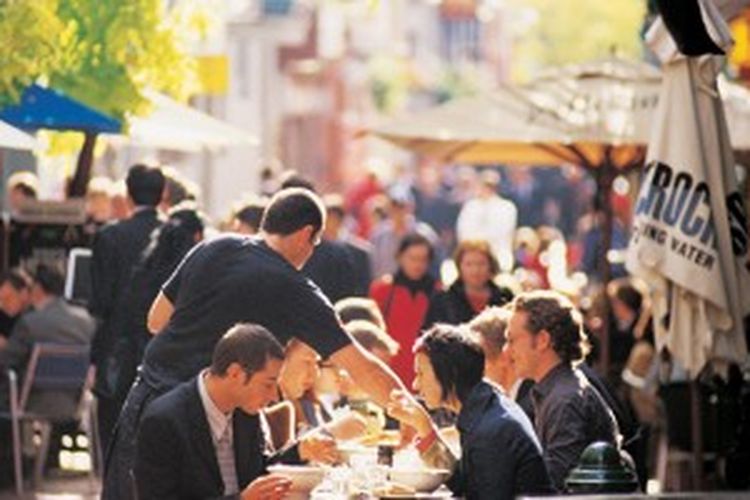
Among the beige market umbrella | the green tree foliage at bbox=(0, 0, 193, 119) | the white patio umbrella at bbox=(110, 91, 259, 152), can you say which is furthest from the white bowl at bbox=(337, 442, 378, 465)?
the white patio umbrella at bbox=(110, 91, 259, 152)

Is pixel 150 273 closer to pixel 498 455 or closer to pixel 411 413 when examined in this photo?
pixel 411 413

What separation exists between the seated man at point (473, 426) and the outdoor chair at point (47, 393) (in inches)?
359

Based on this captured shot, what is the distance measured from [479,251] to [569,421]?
7.55 meters

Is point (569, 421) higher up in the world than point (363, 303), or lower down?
lower down

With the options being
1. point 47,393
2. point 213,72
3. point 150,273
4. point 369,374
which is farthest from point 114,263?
point 213,72

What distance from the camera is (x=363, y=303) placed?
18.8 m

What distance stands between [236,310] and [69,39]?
8.77 m

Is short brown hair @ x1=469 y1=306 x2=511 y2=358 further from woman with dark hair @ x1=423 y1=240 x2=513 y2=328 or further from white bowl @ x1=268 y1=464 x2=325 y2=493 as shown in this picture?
woman with dark hair @ x1=423 y1=240 x2=513 y2=328

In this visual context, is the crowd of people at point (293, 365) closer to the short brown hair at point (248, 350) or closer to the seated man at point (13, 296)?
the short brown hair at point (248, 350)

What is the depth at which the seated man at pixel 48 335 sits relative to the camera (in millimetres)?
22953

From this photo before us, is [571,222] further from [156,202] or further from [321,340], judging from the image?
[321,340]

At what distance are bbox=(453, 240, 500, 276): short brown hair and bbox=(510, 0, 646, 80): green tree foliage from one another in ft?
247

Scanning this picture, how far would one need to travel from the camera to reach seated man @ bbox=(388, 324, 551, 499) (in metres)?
12.9

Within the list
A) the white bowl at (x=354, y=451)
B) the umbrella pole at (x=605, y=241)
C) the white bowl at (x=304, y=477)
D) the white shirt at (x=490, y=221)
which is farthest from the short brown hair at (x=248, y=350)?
the white shirt at (x=490, y=221)
